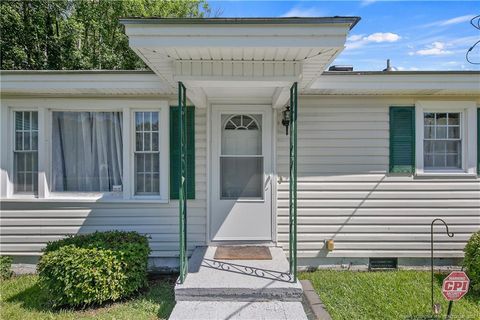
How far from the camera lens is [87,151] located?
4.69 meters

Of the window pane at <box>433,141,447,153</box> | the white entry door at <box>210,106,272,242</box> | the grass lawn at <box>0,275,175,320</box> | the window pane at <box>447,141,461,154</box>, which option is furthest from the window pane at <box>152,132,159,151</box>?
the window pane at <box>447,141,461,154</box>

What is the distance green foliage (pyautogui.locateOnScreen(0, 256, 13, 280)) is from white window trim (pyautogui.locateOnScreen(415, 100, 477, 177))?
250 inches

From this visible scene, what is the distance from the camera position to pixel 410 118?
14.9 feet

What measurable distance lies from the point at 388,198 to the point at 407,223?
50 cm

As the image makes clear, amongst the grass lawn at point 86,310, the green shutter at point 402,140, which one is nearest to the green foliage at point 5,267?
the grass lawn at point 86,310

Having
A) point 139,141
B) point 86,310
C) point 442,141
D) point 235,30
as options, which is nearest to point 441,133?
point 442,141

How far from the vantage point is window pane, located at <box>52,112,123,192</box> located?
15.3 ft

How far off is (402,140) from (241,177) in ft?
8.31

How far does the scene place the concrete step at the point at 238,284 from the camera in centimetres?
325

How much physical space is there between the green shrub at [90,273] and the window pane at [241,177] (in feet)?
5.40

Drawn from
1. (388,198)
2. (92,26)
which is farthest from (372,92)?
(92,26)

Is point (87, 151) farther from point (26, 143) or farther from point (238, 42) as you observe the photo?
point (238, 42)

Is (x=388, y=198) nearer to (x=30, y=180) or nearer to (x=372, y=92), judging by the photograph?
(x=372, y=92)

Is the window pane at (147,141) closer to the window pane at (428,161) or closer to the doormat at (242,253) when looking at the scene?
the doormat at (242,253)
